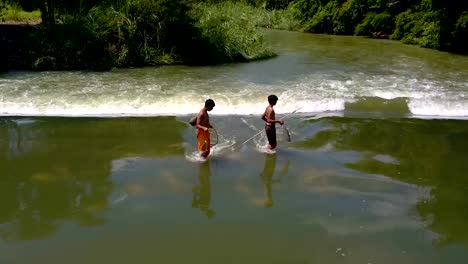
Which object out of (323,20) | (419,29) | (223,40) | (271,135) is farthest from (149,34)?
(323,20)

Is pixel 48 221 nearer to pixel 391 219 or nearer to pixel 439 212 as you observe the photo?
pixel 391 219

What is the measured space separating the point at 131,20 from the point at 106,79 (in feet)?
13.6

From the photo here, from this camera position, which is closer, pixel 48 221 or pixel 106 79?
pixel 48 221

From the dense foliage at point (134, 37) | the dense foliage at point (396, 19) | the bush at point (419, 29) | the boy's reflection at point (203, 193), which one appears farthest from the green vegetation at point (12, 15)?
the boy's reflection at point (203, 193)

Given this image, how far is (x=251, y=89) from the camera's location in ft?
54.6

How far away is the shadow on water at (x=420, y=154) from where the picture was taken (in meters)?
7.48

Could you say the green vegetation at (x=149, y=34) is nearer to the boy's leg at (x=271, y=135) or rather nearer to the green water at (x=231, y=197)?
the green water at (x=231, y=197)

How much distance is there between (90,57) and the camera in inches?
805

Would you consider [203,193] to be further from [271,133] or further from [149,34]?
[149,34]

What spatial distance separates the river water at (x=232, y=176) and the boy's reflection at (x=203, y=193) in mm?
32

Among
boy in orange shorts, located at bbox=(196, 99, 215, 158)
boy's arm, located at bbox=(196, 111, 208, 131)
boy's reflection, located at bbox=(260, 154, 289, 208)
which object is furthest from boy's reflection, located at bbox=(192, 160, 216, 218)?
boy's reflection, located at bbox=(260, 154, 289, 208)

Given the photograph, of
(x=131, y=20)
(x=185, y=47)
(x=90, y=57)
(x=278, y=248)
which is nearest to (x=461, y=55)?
(x=185, y=47)

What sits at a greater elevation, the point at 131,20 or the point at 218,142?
the point at 131,20

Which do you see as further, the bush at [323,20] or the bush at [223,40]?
the bush at [323,20]
